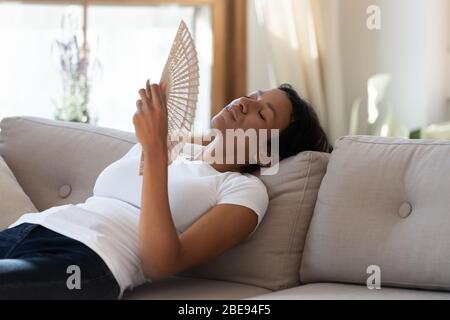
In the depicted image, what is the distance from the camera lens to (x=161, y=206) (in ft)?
5.78

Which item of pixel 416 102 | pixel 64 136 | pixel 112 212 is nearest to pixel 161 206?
pixel 112 212

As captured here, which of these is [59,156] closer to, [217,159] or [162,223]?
[217,159]

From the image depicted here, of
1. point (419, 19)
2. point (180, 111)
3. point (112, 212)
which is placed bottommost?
point (112, 212)

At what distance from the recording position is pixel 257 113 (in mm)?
2068

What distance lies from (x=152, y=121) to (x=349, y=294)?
576mm

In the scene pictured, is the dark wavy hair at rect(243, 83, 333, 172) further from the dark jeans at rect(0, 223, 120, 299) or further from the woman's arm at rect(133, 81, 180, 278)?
the dark jeans at rect(0, 223, 120, 299)

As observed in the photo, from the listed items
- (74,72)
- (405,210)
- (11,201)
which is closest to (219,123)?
(405,210)

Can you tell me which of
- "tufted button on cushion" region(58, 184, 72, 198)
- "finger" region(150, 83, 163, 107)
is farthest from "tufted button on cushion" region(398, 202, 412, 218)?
"tufted button on cushion" region(58, 184, 72, 198)

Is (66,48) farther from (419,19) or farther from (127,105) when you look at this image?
(419,19)

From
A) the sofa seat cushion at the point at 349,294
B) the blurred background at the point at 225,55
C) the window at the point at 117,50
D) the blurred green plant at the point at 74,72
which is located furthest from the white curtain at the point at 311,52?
the sofa seat cushion at the point at 349,294

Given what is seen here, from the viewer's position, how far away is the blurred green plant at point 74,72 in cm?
411

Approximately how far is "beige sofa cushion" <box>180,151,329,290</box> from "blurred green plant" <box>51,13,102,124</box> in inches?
88.8
